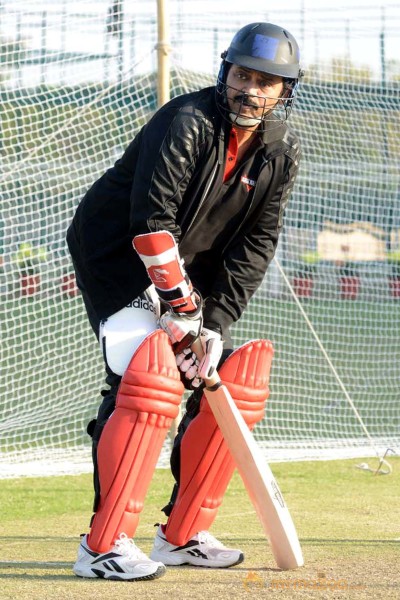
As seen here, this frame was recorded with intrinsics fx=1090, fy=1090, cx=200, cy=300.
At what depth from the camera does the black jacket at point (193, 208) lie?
10.3ft

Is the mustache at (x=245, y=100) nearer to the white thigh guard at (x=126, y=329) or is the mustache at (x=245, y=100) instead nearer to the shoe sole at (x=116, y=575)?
the white thigh guard at (x=126, y=329)

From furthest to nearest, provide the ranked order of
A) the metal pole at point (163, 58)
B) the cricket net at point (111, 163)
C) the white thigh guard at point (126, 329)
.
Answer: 1. the cricket net at point (111, 163)
2. the metal pole at point (163, 58)
3. the white thigh guard at point (126, 329)

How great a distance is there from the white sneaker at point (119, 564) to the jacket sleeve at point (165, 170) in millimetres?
907

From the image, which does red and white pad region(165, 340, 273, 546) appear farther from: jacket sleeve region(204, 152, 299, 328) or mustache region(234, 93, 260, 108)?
mustache region(234, 93, 260, 108)

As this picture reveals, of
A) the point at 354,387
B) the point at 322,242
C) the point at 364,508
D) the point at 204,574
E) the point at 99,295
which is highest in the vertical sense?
the point at 99,295

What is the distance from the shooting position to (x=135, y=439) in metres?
3.10

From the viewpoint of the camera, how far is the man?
3102 millimetres

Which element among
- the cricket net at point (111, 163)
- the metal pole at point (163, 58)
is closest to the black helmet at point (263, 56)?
the metal pole at point (163, 58)

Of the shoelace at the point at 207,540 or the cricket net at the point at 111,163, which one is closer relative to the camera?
the shoelace at the point at 207,540

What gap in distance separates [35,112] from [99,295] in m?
4.39

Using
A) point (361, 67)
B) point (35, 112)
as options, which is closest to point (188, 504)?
point (35, 112)

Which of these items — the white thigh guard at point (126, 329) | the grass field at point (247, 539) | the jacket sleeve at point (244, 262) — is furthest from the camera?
the jacket sleeve at point (244, 262)

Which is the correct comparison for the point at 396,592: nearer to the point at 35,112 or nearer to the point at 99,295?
the point at 99,295

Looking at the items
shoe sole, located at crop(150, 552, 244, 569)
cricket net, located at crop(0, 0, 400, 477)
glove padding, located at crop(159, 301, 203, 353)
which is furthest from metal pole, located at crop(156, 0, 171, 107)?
shoe sole, located at crop(150, 552, 244, 569)
